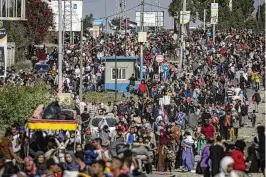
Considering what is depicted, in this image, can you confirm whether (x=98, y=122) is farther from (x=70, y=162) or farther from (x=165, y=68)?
(x=165, y=68)

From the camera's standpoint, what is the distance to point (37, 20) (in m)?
81.9

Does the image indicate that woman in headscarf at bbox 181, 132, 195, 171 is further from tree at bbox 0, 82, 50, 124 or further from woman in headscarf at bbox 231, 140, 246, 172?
tree at bbox 0, 82, 50, 124

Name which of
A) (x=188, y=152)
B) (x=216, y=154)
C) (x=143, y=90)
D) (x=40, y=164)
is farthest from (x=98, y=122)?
(x=40, y=164)

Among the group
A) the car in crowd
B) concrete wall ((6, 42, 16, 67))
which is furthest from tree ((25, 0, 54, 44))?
the car in crowd

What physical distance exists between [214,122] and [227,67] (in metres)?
22.3

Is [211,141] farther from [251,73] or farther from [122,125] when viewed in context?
[251,73]

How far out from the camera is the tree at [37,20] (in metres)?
81.0

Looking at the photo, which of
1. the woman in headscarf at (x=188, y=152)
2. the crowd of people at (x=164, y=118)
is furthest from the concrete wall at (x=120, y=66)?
the woman in headscarf at (x=188, y=152)

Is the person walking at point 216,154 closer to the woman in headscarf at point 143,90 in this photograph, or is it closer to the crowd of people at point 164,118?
the crowd of people at point 164,118

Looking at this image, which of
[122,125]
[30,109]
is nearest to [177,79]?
[30,109]

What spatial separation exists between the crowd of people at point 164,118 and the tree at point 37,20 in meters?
4.40

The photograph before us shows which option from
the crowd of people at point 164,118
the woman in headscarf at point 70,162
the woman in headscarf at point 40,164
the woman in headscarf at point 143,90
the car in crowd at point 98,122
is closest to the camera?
the woman in headscarf at point 40,164

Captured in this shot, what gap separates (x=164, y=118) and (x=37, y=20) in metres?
46.1

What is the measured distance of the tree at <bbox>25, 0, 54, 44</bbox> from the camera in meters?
81.0
